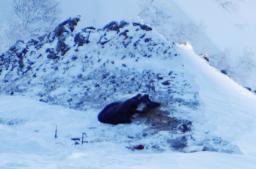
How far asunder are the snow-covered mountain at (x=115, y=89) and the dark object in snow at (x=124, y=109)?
0.22 metres

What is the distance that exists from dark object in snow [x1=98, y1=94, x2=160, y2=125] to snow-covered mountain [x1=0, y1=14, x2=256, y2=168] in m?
0.22

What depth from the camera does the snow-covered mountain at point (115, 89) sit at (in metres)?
10.4

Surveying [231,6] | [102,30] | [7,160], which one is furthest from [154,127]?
[231,6]

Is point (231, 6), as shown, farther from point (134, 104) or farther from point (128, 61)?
point (134, 104)

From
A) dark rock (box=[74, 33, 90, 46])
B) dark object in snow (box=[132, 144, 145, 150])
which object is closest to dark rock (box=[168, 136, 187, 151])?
dark object in snow (box=[132, 144, 145, 150])

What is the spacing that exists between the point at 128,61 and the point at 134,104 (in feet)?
9.83

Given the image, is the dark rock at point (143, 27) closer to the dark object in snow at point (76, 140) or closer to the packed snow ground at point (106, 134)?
the packed snow ground at point (106, 134)

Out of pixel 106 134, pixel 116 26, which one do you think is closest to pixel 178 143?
pixel 106 134

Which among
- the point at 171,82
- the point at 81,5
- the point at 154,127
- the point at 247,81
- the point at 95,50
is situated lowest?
the point at 154,127

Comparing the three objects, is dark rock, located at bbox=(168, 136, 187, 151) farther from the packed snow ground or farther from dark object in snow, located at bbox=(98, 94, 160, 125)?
dark object in snow, located at bbox=(98, 94, 160, 125)

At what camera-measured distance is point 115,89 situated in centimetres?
1373

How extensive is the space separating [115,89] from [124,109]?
6.28 feet

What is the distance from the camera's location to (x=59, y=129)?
11.4 metres

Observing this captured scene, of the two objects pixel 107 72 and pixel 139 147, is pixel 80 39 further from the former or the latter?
pixel 139 147
